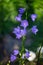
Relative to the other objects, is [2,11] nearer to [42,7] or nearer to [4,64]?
[42,7]

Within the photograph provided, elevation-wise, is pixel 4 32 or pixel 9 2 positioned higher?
pixel 9 2

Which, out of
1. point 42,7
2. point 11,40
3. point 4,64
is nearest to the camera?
point 4,64

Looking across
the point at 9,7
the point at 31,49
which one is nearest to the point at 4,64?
the point at 31,49

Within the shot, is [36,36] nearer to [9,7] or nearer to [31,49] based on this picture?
[31,49]

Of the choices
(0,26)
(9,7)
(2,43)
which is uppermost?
(9,7)

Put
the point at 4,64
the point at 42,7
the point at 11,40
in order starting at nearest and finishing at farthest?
the point at 4,64 → the point at 42,7 → the point at 11,40

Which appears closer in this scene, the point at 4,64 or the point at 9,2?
the point at 4,64
